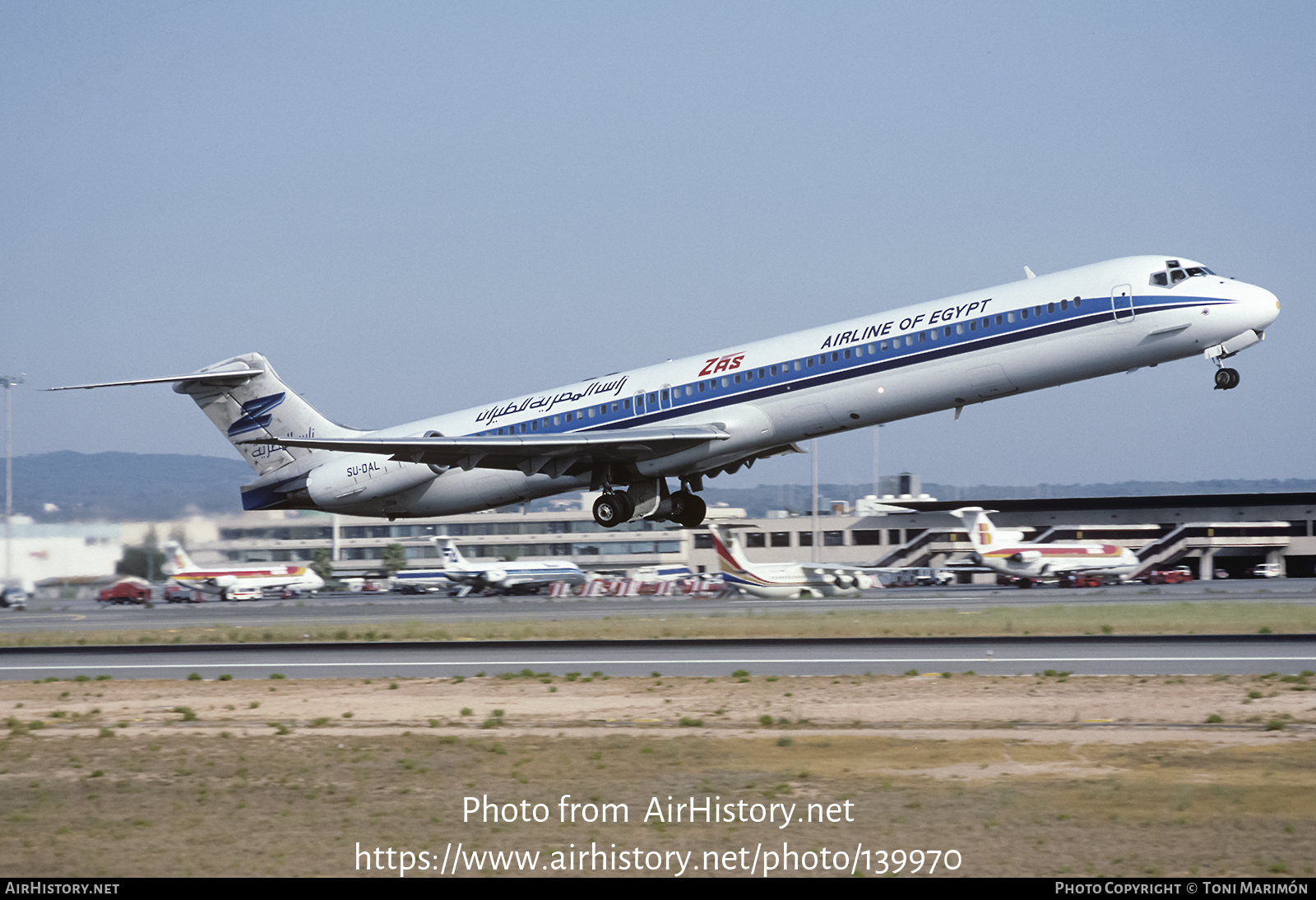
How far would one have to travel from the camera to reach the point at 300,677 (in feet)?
95.3

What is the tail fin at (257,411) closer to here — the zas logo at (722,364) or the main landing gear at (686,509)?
the main landing gear at (686,509)

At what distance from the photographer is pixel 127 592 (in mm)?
50812

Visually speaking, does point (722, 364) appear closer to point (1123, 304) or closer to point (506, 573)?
point (1123, 304)

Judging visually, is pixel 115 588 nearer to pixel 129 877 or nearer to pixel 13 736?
pixel 13 736

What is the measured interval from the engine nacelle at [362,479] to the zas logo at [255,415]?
10.4 ft

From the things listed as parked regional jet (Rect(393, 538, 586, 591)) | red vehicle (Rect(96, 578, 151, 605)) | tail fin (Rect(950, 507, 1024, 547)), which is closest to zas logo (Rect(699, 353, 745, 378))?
red vehicle (Rect(96, 578, 151, 605))

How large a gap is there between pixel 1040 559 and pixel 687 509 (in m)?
38.9

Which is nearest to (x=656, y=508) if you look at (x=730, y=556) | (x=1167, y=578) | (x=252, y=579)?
(x=730, y=556)

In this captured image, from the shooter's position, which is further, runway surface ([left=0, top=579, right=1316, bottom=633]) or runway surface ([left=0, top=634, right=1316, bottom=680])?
runway surface ([left=0, top=579, right=1316, bottom=633])

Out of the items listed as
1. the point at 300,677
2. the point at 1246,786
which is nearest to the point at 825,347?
the point at 300,677

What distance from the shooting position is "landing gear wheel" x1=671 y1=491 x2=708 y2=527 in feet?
122

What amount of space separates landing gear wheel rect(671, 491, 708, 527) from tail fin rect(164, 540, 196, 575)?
16.9 meters

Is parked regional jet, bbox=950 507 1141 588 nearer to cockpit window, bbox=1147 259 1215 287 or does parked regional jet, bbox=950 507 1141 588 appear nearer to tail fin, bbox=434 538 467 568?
tail fin, bbox=434 538 467 568

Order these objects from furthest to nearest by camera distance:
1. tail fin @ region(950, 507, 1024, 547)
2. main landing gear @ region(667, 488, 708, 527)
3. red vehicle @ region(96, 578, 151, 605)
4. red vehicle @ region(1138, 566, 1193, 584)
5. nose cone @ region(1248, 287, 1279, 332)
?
tail fin @ region(950, 507, 1024, 547) < red vehicle @ region(1138, 566, 1193, 584) < red vehicle @ region(96, 578, 151, 605) < main landing gear @ region(667, 488, 708, 527) < nose cone @ region(1248, 287, 1279, 332)
